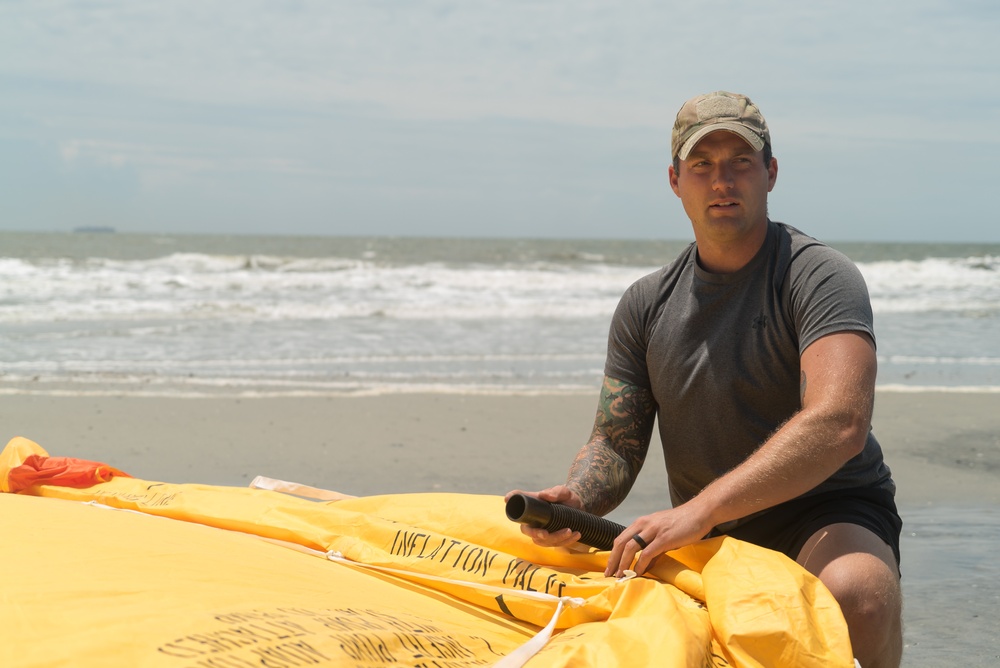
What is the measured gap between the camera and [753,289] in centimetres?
242

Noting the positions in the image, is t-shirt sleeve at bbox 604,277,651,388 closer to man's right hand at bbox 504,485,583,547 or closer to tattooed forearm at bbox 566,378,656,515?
tattooed forearm at bbox 566,378,656,515

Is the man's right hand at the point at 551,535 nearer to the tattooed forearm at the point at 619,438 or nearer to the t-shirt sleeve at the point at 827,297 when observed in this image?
the tattooed forearm at the point at 619,438

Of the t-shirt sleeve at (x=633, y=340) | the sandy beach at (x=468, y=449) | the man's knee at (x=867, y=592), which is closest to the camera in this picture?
the man's knee at (x=867, y=592)

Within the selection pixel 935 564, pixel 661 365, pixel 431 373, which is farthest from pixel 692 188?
pixel 431 373

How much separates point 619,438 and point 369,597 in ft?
3.13

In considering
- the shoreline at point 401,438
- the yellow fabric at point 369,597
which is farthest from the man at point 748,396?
the shoreline at point 401,438

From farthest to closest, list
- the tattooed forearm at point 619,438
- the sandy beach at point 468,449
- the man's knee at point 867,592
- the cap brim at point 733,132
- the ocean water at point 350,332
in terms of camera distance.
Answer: the ocean water at point 350,332
the sandy beach at point 468,449
the tattooed forearm at point 619,438
the cap brim at point 733,132
the man's knee at point 867,592

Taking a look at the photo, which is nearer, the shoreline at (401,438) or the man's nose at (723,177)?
the man's nose at (723,177)

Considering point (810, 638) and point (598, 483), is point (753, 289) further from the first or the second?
point (810, 638)

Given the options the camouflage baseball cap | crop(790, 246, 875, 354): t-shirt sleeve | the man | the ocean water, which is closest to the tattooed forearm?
the man

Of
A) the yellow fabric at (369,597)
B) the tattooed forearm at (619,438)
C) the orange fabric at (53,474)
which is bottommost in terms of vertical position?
the orange fabric at (53,474)

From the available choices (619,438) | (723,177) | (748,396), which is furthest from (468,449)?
(723,177)

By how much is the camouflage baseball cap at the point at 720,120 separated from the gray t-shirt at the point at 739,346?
29cm

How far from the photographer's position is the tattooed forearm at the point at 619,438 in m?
2.52
